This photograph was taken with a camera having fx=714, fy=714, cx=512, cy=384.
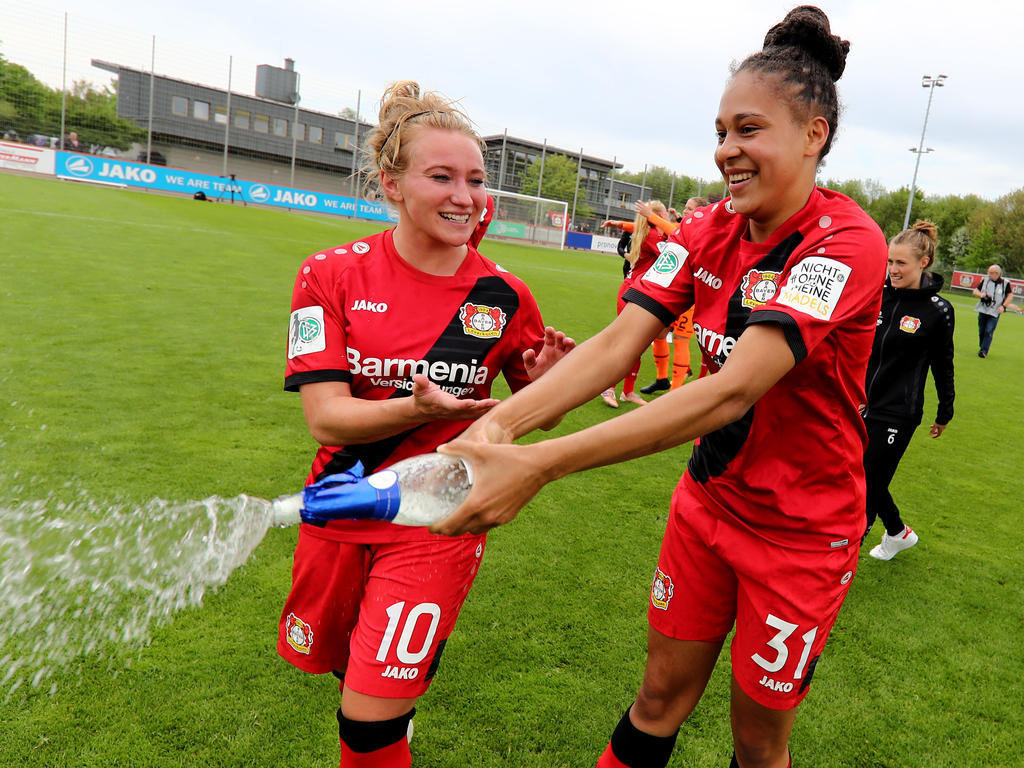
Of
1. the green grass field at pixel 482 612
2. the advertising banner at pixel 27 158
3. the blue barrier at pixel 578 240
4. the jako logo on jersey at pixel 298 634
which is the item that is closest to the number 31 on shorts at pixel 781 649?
the green grass field at pixel 482 612

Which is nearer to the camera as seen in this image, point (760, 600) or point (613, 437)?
point (613, 437)

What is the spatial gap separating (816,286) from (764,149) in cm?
47

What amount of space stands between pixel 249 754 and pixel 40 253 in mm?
13598

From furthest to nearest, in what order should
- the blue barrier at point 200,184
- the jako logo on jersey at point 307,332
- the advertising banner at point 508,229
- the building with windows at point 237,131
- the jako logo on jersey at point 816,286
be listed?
1. the advertising banner at point 508,229
2. the building with windows at point 237,131
3. the blue barrier at point 200,184
4. the jako logo on jersey at point 307,332
5. the jako logo on jersey at point 816,286

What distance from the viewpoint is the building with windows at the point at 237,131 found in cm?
4541

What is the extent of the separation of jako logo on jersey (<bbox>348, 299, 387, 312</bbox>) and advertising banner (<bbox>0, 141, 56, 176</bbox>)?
1675 inches

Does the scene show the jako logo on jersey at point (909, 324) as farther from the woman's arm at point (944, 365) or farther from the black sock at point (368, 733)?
the black sock at point (368, 733)

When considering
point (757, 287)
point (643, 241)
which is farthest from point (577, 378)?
point (643, 241)

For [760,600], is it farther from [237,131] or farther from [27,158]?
[237,131]

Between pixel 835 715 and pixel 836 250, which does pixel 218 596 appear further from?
pixel 836 250

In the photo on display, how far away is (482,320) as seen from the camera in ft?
8.86

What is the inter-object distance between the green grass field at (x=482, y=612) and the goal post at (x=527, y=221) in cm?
3915

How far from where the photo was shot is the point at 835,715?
3.58 meters

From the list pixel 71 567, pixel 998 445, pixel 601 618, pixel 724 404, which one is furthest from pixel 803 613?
pixel 998 445
